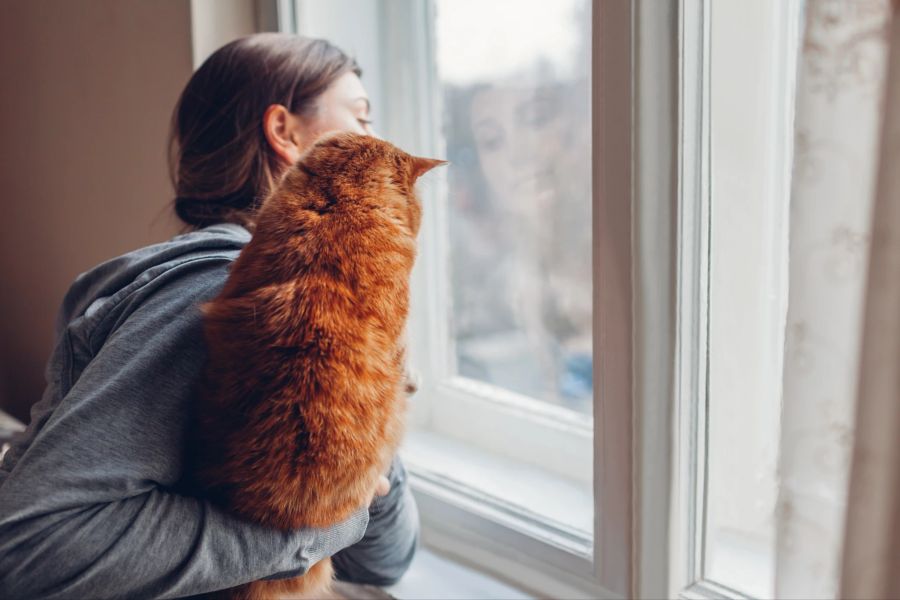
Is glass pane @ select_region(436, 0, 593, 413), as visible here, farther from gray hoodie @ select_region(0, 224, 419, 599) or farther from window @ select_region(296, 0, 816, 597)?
gray hoodie @ select_region(0, 224, 419, 599)

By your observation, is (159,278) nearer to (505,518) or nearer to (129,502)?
(129,502)

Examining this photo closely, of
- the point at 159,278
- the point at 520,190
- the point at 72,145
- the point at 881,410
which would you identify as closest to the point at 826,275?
the point at 881,410

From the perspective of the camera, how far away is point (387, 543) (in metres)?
1.16

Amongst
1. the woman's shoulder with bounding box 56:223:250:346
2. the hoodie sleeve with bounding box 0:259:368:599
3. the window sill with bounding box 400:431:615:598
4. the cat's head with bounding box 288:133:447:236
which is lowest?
the window sill with bounding box 400:431:615:598

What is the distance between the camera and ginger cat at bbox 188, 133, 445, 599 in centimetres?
71

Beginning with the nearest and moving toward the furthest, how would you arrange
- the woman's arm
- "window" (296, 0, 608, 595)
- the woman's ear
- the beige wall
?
the woman's ear, the woman's arm, "window" (296, 0, 608, 595), the beige wall

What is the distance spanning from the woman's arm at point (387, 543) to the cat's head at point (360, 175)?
0.51m

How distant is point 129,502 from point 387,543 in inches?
19.4

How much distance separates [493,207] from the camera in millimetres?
1498

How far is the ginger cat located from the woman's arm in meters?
0.39

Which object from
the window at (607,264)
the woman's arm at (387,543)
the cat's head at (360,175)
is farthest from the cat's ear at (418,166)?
the woman's arm at (387,543)

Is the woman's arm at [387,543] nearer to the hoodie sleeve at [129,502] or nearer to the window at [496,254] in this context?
the window at [496,254]

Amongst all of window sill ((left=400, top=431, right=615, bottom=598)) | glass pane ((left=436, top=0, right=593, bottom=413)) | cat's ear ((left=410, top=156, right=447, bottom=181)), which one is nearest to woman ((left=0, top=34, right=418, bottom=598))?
cat's ear ((left=410, top=156, right=447, bottom=181))

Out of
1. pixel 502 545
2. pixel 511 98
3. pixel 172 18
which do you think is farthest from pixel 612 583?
pixel 172 18
